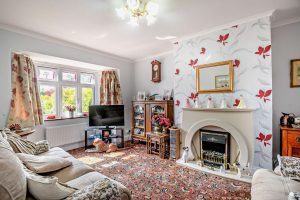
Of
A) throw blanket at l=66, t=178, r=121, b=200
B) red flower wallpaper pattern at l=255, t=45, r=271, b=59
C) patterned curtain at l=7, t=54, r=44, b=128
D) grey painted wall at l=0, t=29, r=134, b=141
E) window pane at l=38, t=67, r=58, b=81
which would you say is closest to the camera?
throw blanket at l=66, t=178, r=121, b=200

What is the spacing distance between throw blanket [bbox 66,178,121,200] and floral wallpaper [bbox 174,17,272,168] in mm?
2415

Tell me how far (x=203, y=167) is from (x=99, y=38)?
320 cm

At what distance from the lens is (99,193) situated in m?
0.91

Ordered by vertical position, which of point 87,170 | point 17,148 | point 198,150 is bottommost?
point 198,150

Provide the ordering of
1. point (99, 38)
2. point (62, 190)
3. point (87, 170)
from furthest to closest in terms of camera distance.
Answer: point (99, 38)
point (87, 170)
point (62, 190)

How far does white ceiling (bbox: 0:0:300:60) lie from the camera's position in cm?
203

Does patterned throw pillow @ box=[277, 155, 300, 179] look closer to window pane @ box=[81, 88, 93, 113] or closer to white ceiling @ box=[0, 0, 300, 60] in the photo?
white ceiling @ box=[0, 0, 300, 60]

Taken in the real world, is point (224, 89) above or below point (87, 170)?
above

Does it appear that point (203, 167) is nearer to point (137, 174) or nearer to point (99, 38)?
point (137, 174)

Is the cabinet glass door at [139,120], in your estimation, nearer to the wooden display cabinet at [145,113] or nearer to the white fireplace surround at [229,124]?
the wooden display cabinet at [145,113]

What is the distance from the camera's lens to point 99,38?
3.13 meters

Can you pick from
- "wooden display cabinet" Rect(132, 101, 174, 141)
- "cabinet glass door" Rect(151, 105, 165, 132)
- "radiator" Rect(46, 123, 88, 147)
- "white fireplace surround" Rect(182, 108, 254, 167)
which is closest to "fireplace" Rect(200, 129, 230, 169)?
"white fireplace surround" Rect(182, 108, 254, 167)

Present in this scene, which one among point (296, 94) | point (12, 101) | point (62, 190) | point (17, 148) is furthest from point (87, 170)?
point (296, 94)

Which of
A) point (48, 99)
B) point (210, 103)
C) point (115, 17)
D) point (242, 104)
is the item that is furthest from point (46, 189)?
point (48, 99)
